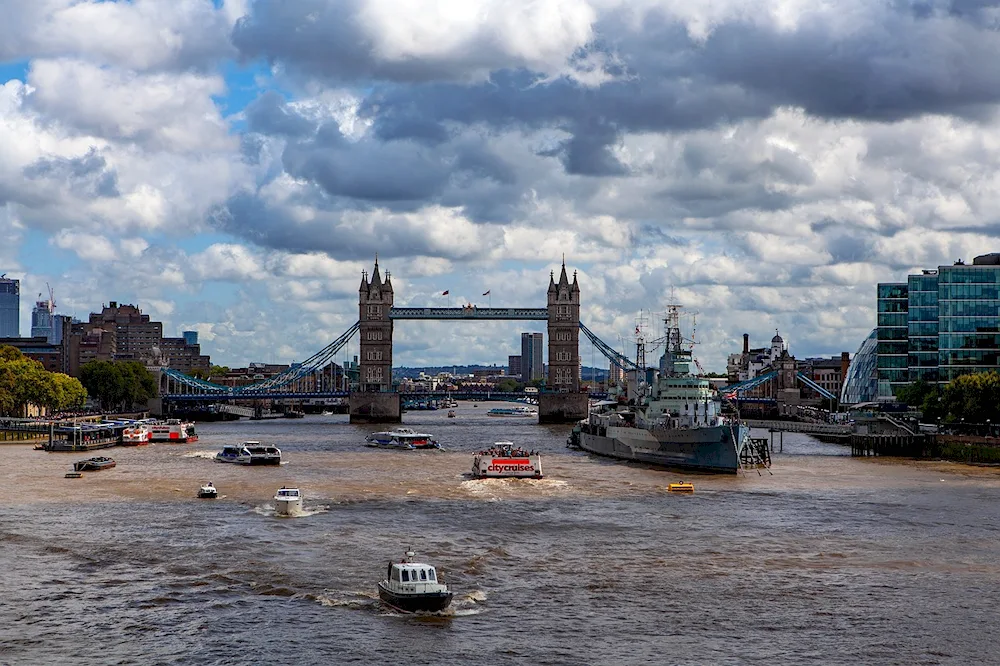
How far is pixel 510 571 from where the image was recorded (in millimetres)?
59594

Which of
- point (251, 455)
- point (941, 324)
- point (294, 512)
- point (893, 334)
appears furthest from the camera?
point (893, 334)

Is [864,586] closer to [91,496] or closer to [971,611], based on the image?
[971,611]

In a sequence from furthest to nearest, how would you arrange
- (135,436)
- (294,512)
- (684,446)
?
(135,436) → (684,446) → (294,512)

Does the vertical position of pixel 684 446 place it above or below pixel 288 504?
above

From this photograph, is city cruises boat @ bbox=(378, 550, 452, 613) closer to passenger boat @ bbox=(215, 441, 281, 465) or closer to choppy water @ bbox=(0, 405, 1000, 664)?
choppy water @ bbox=(0, 405, 1000, 664)

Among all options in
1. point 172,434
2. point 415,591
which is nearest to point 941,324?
point 172,434

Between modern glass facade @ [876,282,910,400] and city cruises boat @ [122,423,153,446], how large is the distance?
9797cm

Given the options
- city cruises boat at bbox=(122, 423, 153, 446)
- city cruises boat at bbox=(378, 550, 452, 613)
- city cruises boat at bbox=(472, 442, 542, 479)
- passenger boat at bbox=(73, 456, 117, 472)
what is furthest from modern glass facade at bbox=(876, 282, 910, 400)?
city cruises boat at bbox=(378, 550, 452, 613)

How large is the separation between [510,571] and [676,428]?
60061 millimetres

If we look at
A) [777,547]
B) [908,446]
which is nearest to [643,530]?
[777,547]

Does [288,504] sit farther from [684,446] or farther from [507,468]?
[684,446]

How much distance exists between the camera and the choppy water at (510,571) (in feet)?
151

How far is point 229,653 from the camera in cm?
4450

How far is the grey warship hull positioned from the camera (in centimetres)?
11062
